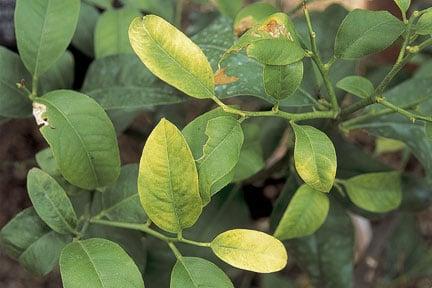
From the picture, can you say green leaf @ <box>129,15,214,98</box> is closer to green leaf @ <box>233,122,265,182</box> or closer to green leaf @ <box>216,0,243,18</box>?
green leaf @ <box>233,122,265,182</box>

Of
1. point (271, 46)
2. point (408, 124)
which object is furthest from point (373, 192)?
point (271, 46)

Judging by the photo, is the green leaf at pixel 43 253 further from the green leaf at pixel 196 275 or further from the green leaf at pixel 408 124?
the green leaf at pixel 408 124

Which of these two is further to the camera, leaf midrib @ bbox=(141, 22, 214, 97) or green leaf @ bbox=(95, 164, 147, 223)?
green leaf @ bbox=(95, 164, 147, 223)

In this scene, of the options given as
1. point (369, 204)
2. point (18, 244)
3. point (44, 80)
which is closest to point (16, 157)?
point (44, 80)

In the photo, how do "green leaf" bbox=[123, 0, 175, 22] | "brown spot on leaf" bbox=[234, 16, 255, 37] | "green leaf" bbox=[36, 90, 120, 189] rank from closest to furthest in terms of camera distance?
"green leaf" bbox=[36, 90, 120, 189] < "brown spot on leaf" bbox=[234, 16, 255, 37] < "green leaf" bbox=[123, 0, 175, 22]

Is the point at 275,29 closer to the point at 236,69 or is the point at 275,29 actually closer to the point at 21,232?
the point at 236,69

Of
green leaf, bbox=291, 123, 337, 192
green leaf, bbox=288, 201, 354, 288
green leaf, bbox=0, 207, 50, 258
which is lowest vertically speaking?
green leaf, bbox=288, 201, 354, 288

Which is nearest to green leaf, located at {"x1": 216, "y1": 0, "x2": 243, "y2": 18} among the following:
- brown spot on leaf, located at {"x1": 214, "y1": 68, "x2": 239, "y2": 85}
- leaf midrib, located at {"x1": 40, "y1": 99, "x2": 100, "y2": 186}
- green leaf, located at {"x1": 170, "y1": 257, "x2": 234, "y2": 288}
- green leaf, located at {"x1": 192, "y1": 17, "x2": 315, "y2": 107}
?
green leaf, located at {"x1": 192, "y1": 17, "x2": 315, "y2": 107}
